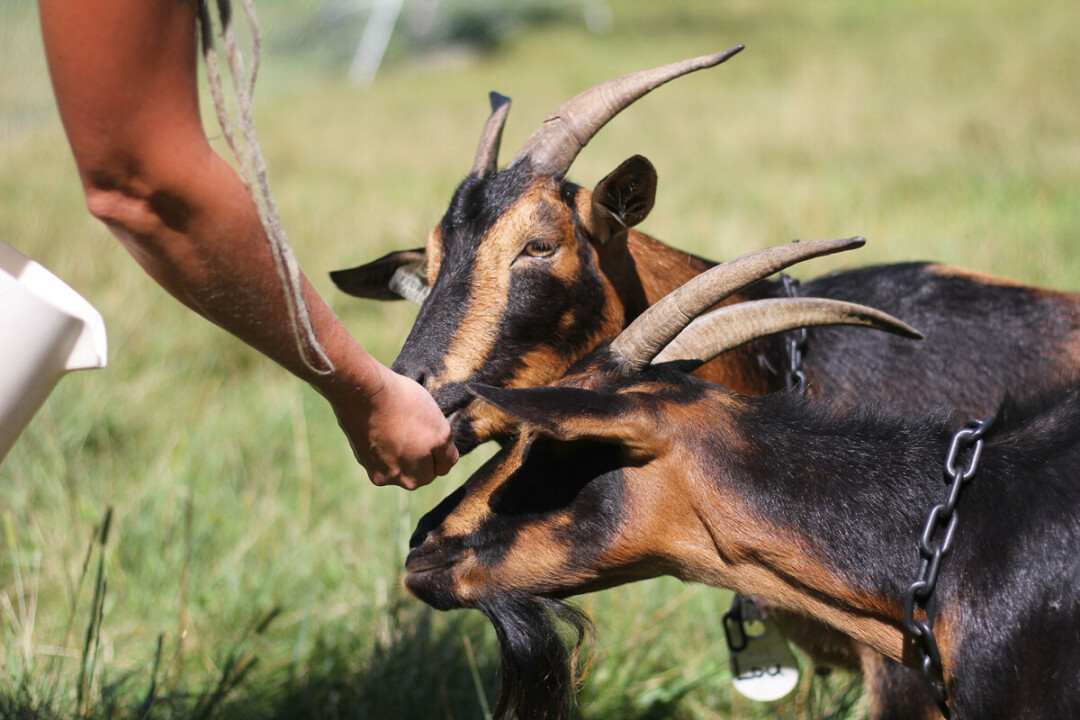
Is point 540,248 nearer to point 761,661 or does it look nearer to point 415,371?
point 415,371

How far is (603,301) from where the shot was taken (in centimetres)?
310

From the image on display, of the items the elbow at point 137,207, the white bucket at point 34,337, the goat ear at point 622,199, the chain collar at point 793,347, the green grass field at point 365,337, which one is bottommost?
the green grass field at point 365,337

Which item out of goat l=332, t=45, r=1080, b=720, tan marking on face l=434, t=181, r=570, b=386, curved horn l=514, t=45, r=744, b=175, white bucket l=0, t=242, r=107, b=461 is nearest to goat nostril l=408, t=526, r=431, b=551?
goat l=332, t=45, r=1080, b=720

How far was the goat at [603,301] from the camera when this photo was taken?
2.96 meters

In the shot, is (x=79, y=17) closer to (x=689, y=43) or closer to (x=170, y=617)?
(x=170, y=617)

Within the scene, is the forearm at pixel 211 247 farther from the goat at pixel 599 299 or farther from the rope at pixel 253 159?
the goat at pixel 599 299

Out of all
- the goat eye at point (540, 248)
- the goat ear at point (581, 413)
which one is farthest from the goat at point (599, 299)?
the goat ear at point (581, 413)

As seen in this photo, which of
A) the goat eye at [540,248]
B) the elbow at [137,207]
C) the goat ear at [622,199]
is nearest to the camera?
the elbow at [137,207]

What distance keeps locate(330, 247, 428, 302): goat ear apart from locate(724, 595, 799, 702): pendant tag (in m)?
1.44

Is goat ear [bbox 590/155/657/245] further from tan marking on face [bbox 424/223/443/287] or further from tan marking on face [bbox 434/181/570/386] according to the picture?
tan marking on face [bbox 424/223/443/287]

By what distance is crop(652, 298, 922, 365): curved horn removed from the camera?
92.4 inches

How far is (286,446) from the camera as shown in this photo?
5.31 metres

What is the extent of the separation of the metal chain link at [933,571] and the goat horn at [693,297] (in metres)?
0.56

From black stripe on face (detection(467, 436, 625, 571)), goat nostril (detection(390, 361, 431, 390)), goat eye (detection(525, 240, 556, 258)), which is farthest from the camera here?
goat eye (detection(525, 240, 556, 258))
